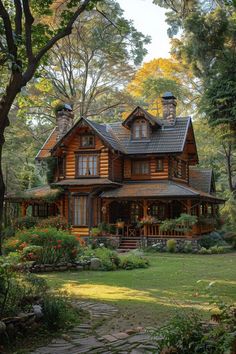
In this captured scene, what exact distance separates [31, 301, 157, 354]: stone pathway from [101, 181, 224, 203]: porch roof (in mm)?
18181

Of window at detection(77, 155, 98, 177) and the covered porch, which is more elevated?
window at detection(77, 155, 98, 177)

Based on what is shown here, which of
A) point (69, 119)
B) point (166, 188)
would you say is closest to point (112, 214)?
point (166, 188)

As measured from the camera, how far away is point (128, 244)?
25.8 meters

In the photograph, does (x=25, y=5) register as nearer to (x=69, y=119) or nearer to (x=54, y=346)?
(x=54, y=346)

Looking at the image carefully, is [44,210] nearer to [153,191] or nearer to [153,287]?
[153,191]

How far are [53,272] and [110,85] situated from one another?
2419 centimetres

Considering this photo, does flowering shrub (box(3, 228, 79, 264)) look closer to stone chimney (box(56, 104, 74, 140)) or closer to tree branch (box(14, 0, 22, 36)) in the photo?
tree branch (box(14, 0, 22, 36))

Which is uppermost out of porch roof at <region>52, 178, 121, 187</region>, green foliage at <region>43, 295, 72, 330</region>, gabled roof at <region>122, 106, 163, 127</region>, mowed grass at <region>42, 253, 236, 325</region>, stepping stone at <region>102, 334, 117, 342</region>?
gabled roof at <region>122, 106, 163, 127</region>

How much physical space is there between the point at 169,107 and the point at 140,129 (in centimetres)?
269

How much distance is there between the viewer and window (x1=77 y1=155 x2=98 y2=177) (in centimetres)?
2848

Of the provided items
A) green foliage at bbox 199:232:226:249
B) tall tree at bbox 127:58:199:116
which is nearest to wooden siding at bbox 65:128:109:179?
green foliage at bbox 199:232:226:249

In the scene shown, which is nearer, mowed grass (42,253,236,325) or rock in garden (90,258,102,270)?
mowed grass (42,253,236,325)

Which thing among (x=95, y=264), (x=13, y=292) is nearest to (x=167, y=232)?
(x=95, y=264)

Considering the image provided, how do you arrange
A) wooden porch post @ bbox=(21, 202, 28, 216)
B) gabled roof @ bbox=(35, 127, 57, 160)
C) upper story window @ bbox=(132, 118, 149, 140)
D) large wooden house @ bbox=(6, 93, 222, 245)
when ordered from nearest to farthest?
large wooden house @ bbox=(6, 93, 222, 245) → upper story window @ bbox=(132, 118, 149, 140) → wooden porch post @ bbox=(21, 202, 28, 216) → gabled roof @ bbox=(35, 127, 57, 160)
